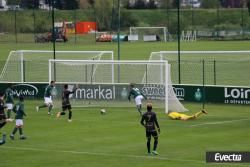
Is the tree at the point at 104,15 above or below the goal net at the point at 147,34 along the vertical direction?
above

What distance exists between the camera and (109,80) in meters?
46.6

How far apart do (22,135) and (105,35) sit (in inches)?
2753

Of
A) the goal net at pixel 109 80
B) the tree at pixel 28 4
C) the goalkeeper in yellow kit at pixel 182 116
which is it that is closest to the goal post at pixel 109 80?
the goal net at pixel 109 80

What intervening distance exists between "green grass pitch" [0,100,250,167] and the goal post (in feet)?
5.13

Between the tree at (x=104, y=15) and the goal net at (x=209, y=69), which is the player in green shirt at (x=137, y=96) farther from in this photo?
the tree at (x=104, y=15)

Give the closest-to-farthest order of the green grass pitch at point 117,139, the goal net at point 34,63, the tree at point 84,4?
the green grass pitch at point 117,139 → the goal net at point 34,63 → the tree at point 84,4

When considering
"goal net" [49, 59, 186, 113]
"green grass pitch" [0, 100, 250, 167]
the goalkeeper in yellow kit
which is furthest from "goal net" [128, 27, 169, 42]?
the goalkeeper in yellow kit

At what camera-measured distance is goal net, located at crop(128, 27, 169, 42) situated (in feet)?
349

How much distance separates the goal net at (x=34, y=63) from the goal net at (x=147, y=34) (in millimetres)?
39232

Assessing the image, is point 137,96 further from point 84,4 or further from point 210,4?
point 210,4

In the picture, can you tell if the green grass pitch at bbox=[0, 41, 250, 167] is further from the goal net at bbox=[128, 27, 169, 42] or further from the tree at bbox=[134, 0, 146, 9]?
the tree at bbox=[134, 0, 146, 9]

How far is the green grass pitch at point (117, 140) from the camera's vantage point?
25812 millimetres

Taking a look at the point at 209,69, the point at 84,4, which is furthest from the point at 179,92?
the point at 84,4

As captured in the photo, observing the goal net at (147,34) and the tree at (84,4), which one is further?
the tree at (84,4)
